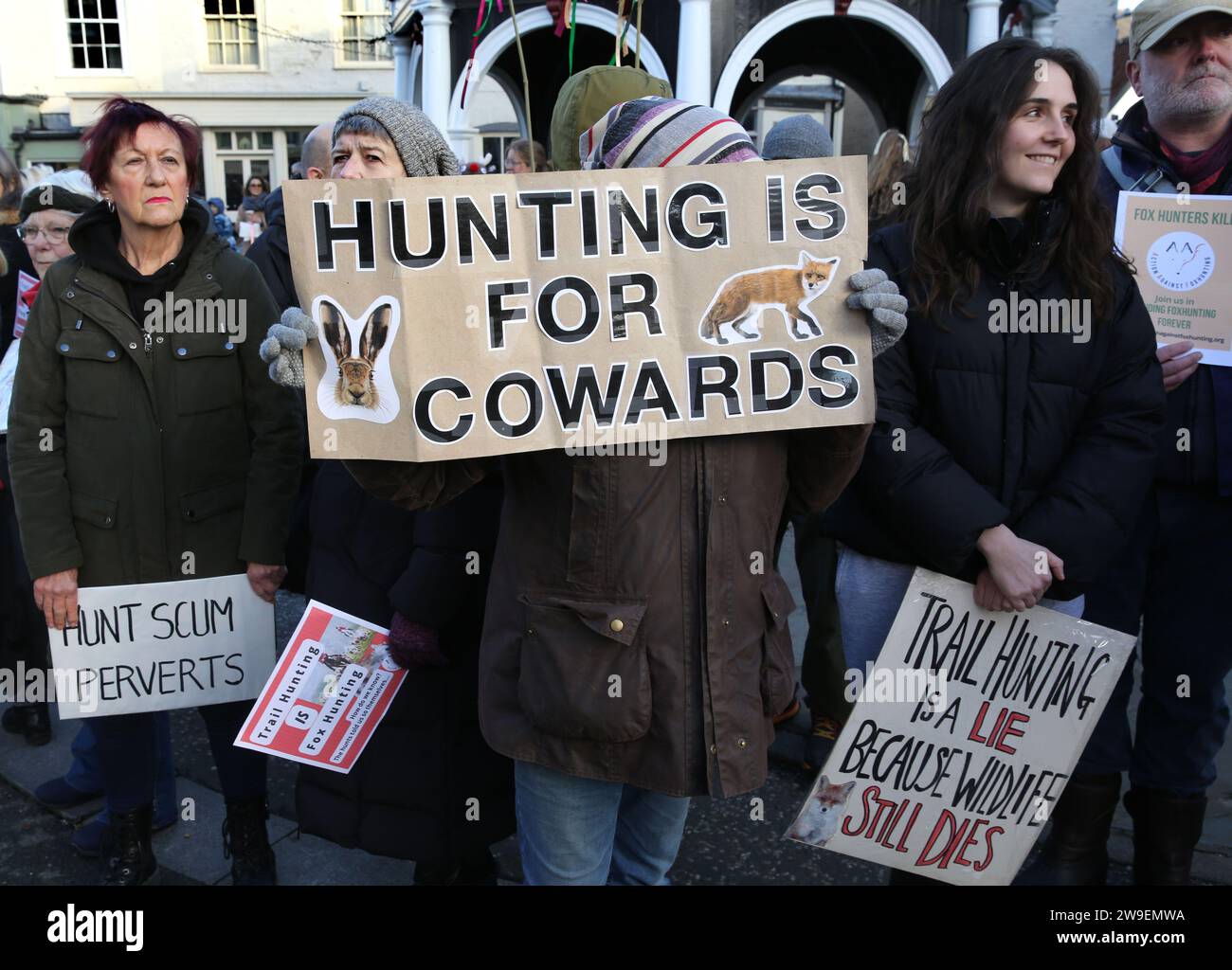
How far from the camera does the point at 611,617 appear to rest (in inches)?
72.5

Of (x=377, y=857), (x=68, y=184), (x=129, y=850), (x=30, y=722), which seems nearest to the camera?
(x=129, y=850)

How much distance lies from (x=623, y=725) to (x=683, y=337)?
721 mm

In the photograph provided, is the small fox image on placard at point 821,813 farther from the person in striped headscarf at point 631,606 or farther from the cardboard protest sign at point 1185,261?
the cardboard protest sign at point 1185,261

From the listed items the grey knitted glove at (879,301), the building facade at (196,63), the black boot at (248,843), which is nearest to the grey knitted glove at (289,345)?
the grey knitted glove at (879,301)

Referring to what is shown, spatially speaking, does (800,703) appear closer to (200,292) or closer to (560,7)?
(200,292)

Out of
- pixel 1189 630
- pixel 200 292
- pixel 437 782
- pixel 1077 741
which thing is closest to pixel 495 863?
pixel 437 782

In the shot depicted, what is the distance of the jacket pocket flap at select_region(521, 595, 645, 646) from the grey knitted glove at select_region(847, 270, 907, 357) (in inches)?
26.9

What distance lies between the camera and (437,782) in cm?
258

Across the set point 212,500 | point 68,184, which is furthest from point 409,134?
point 68,184

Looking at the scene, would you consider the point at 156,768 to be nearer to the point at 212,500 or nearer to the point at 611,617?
the point at 212,500

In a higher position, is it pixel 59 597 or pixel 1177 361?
pixel 1177 361

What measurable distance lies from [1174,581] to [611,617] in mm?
1686

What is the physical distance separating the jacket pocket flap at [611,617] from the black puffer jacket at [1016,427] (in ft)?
2.48

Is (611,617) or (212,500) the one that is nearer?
(611,617)
